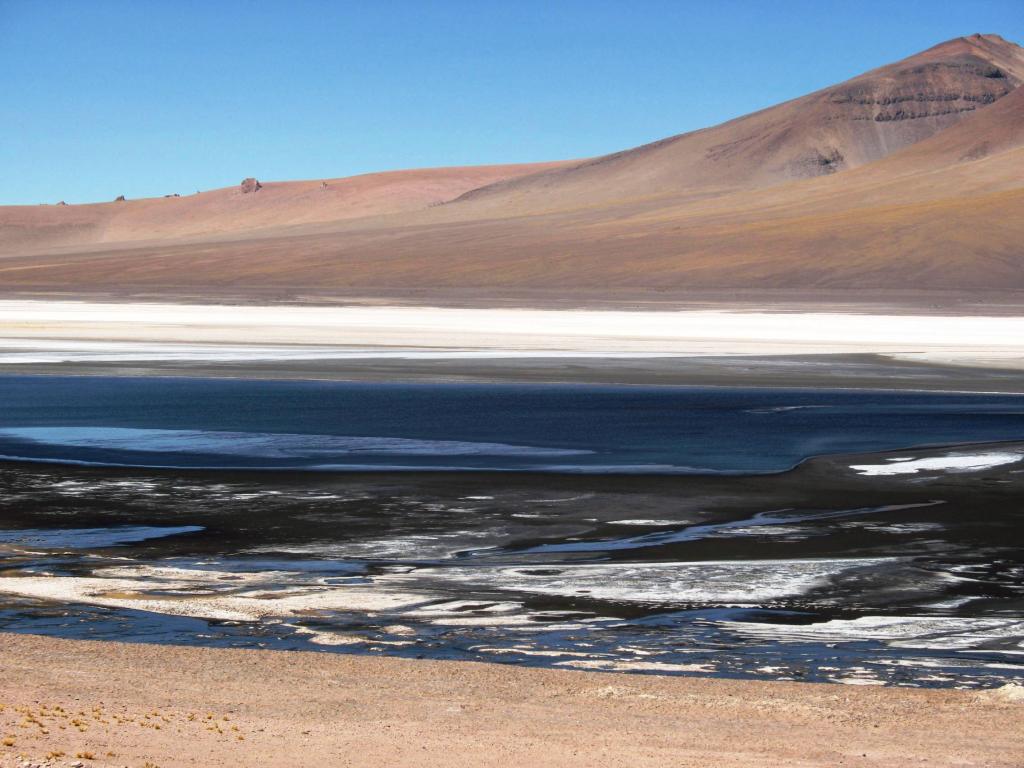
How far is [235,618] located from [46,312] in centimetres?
4473

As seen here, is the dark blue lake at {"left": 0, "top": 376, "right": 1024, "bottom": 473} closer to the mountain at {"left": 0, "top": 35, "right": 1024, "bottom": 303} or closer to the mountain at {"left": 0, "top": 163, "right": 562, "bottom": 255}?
the mountain at {"left": 0, "top": 35, "right": 1024, "bottom": 303}

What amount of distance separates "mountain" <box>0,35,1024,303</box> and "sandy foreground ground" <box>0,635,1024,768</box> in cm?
5449

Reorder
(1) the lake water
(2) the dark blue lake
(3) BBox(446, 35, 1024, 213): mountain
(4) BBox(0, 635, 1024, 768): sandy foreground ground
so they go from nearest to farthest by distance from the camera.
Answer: (4) BBox(0, 635, 1024, 768): sandy foreground ground < (1) the lake water < (2) the dark blue lake < (3) BBox(446, 35, 1024, 213): mountain

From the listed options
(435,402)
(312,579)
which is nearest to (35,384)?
(435,402)

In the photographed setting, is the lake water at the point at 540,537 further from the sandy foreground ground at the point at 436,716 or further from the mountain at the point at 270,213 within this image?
the mountain at the point at 270,213

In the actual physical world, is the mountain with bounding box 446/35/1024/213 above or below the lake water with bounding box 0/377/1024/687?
above

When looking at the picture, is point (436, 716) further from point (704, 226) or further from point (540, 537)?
point (704, 226)

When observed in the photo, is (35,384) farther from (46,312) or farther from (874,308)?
(874,308)

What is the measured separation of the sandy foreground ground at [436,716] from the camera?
519 centimetres

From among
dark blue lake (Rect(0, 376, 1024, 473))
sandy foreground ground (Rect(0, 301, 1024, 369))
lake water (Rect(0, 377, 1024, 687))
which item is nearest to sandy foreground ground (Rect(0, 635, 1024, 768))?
lake water (Rect(0, 377, 1024, 687))

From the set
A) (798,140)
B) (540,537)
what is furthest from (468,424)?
(798,140)

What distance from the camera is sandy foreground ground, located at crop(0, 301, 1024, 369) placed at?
30.5 metres

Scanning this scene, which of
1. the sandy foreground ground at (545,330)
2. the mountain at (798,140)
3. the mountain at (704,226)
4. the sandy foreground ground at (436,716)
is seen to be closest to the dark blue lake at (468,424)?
the sandy foreground ground at (436,716)

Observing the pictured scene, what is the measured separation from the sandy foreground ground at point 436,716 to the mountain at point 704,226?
54.5 meters
